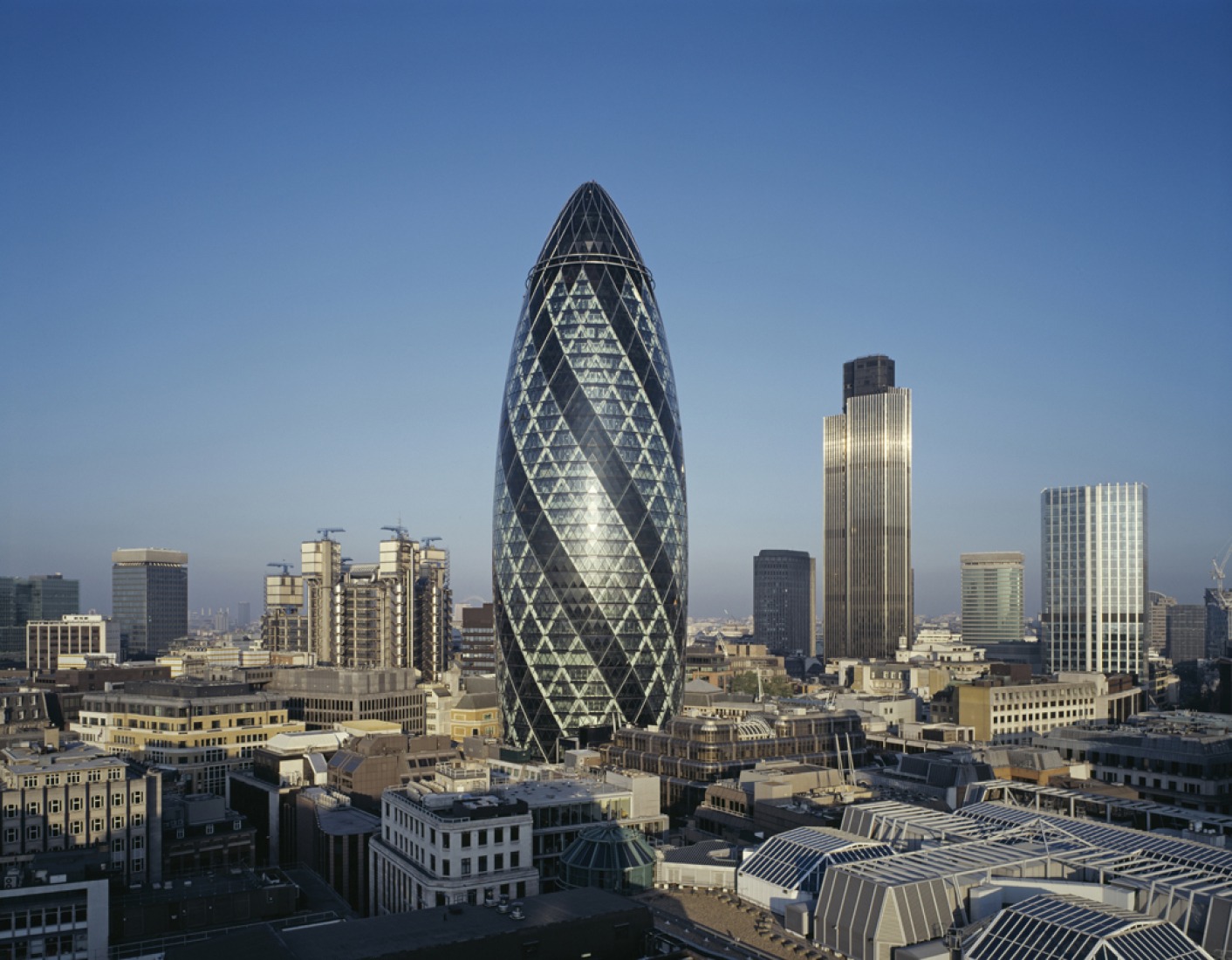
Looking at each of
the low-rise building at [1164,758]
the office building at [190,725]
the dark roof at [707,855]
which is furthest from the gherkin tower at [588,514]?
the dark roof at [707,855]

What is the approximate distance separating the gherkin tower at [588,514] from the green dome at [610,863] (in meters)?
59.4

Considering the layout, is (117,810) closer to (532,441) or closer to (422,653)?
(532,441)

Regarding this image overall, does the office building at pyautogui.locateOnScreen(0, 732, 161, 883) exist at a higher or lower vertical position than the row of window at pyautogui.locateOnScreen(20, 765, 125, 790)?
lower

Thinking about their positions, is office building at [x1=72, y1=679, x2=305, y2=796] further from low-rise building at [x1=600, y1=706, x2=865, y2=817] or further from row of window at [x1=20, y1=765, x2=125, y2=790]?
row of window at [x1=20, y1=765, x2=125, y2=790]

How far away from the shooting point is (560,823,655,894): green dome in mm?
56125

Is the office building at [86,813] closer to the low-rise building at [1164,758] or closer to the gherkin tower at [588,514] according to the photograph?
the gherkin tower at [588,514]

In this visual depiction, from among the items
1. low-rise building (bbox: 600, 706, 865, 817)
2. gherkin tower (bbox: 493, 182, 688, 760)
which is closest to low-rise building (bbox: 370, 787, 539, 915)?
low-rise building (bbox: 600, 706, 865, 817)

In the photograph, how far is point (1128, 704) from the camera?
153000mm

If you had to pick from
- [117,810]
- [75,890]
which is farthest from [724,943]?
[117,810]

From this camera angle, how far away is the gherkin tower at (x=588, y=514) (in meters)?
118

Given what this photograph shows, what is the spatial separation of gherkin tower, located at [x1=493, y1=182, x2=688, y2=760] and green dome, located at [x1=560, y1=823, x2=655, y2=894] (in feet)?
195

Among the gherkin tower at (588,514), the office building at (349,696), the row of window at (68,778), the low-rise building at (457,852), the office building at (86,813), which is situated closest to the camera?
the low-rise building at (457,852)

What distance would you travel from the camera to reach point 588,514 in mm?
118438

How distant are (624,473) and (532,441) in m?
10.0
